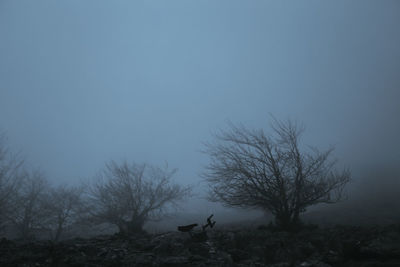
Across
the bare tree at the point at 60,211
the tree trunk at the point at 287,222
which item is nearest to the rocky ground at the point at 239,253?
the tree trunk at the point at 287,222

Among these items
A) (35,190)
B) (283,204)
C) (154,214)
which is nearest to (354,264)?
(283,204)

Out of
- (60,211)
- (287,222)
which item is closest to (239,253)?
(287,222)

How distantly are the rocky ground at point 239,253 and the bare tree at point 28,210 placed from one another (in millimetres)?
12943

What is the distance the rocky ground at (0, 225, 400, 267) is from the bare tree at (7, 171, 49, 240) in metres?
12.9

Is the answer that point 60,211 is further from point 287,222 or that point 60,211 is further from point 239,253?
point 287,222

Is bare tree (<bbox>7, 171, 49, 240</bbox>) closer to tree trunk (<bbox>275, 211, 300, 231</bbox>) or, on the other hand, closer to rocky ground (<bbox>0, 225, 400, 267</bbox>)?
rocky ground (<bbox>0, 225, 400, 267</bbox>)

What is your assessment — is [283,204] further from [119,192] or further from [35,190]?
[35,190]

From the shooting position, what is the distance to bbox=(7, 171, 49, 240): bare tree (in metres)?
16.5

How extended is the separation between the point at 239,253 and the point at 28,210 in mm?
19636

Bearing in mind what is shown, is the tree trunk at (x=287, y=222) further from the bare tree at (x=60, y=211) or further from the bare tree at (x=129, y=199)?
the bare tree at (x=60, y=211)

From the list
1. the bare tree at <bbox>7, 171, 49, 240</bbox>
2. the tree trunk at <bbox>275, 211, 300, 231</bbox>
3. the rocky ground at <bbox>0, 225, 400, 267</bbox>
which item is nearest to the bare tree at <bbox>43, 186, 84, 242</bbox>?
the bare tree at <bbox>7, 171, 49, 240</bbox>

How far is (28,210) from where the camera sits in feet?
58.0

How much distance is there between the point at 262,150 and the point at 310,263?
5384 millimetres

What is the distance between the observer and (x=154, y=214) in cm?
1516
